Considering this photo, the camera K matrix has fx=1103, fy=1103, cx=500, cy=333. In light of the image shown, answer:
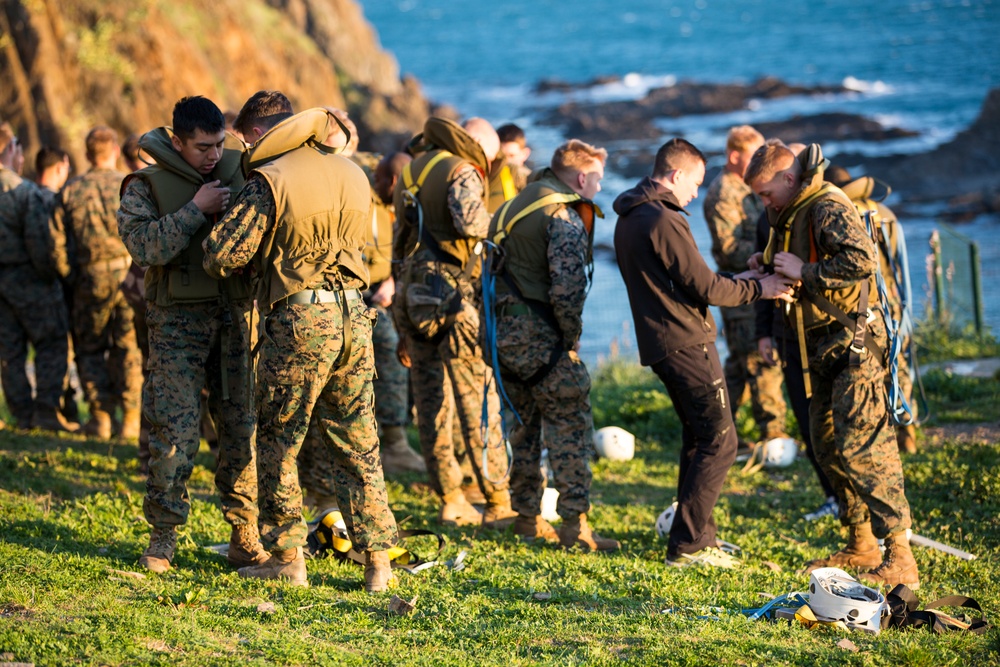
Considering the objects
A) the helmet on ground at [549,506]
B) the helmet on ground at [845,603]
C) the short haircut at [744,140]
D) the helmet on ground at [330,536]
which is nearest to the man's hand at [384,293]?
the helmet on ground at [549,506]

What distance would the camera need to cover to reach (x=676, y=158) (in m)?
6.45

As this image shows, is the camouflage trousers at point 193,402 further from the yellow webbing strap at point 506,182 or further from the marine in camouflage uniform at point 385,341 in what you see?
the yellow webbing strap at point 506,182

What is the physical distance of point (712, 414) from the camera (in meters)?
6.55

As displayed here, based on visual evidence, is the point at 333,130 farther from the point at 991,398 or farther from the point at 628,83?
the point at 628,83

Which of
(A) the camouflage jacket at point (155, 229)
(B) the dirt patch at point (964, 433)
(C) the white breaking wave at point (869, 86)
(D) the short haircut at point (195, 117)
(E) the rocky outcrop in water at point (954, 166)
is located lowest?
(B) the dirt patch at point (964, 433)

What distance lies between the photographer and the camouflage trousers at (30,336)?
9648mm

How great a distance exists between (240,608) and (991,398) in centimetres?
778

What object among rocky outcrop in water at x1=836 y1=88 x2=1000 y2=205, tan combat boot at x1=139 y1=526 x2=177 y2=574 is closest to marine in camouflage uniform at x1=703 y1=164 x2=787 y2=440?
tan combat boot at x1=139 y1=526 x2=177 y2=574

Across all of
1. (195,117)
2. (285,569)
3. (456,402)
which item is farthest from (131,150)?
(285,569)

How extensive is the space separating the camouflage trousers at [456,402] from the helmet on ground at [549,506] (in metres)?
0.30

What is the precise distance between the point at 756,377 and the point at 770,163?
3.58 m

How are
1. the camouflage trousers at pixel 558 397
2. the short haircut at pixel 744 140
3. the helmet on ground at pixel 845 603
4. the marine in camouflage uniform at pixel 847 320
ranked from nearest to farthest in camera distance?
1. the helmet on ground at pixel 845 603
2. the marine in camouflage uniform at pixel 847 320
3. the camouflage trousers at pixel 558 397
4. the short haircut at pixel 744 140

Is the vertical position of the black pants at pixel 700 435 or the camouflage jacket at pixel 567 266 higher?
the camouflage jacket at pixel 567 266

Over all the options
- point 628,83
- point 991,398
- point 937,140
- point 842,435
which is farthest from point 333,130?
point 628,83
